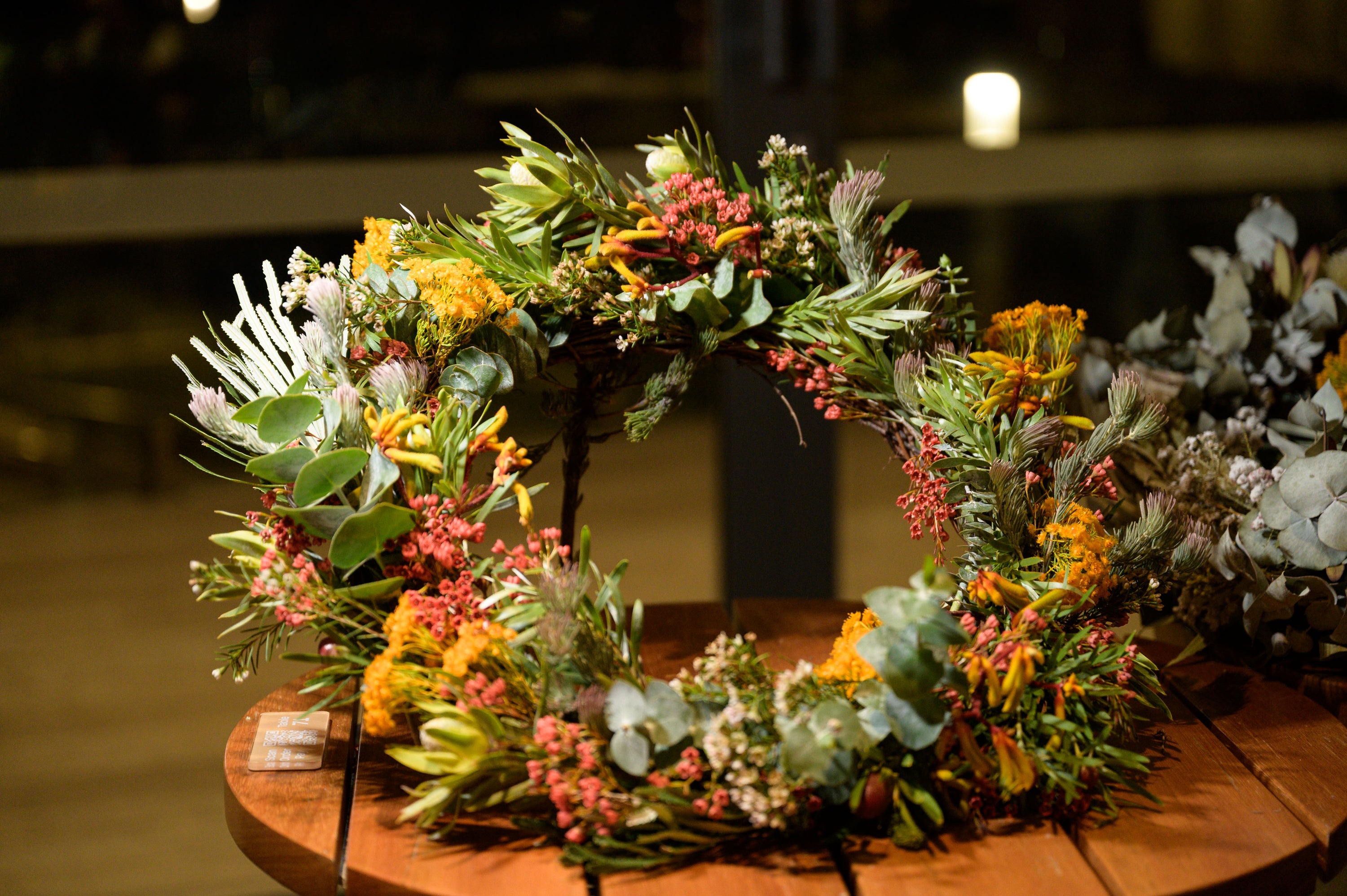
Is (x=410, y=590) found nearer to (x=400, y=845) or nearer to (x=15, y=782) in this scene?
(x=400, y=845)

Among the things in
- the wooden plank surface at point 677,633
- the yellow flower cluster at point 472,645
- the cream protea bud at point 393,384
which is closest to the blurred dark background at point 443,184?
the wooden plank surface at point 677,633

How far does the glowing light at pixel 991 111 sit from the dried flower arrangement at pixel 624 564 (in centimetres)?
173

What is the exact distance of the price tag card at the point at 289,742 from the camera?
3.28ft

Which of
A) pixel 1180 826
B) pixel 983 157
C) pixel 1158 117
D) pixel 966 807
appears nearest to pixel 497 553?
pixel 966 807

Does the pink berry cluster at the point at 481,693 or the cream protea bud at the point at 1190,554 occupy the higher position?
the cream protea bud at the point at 1190,554

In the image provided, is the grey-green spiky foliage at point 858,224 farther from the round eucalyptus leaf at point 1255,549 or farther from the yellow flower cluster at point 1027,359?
the round eucalyptus leaf at point 1255,549

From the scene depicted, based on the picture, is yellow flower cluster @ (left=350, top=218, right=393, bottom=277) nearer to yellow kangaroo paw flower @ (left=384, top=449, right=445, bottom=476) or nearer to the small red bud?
yellow kangaroo paw flower @ (left=384, top=449, right=445, bottom=476)

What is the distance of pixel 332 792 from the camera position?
96 centimetres

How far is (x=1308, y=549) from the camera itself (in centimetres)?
114

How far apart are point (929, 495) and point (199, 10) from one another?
7.49 ft

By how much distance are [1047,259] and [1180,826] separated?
7.34 ft

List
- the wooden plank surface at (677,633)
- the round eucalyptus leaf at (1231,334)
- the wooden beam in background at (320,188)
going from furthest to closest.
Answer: the wooden beam in background at (320,188) < the round eucalyptus leaf at (1231,334) < the wooden plank surface at (677,633)

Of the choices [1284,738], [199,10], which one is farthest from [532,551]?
[199,10]

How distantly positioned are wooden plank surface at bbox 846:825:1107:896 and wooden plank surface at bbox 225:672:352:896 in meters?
0.39
